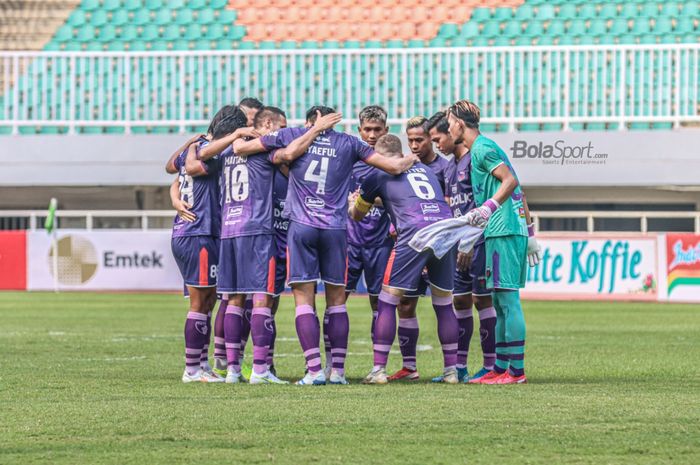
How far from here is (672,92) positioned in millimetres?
25156

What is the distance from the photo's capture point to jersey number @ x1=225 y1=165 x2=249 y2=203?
8.36 meters

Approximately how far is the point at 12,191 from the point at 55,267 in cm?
312

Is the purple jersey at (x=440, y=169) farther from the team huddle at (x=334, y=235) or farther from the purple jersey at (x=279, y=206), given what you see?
the purple jersey at (x=279, y=206)

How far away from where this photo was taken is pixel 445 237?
8211 mm

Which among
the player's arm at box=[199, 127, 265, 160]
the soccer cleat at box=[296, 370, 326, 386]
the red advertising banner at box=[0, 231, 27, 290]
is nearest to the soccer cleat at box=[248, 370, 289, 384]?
the soccer cleat at box=[296, 370, 326, 386]

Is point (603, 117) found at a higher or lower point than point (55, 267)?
higher

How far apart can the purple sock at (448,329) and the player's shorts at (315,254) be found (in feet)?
2.38

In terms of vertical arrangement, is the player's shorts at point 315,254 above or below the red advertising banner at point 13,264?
above

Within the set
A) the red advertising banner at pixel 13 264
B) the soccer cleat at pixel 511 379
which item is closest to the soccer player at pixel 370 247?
the soccer cleat at pixel 511 379

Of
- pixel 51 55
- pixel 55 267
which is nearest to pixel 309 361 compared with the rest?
pixel 55 267

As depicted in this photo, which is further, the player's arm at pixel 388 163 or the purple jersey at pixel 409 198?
the purple jersey at pixel 409 198

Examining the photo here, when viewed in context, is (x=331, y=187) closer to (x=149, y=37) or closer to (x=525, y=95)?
(x=525, y=95)

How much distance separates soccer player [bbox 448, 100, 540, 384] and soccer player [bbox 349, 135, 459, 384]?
0.29m

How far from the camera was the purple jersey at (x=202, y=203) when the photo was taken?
8742 millimetres
